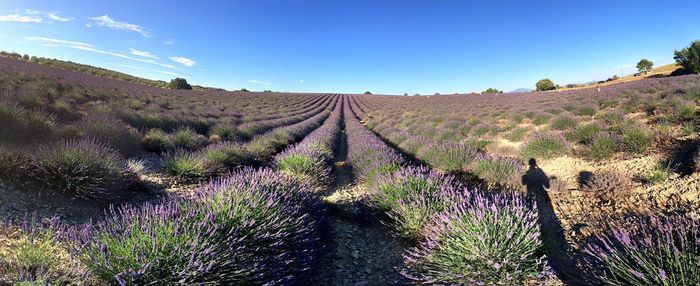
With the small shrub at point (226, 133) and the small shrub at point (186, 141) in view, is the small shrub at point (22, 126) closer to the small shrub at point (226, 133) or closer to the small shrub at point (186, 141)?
the small shrub at point (186, 141)

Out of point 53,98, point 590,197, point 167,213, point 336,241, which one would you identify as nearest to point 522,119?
point 590,197

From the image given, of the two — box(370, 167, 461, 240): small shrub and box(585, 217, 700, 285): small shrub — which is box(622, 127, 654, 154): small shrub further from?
box(585, 217, 700, 285): small shrub

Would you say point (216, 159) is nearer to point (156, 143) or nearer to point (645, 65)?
point (156, 143)

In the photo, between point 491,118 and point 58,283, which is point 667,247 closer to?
point 58,283

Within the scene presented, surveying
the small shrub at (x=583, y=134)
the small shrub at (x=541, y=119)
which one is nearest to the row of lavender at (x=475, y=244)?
the small shrub at (x=583, y=134)

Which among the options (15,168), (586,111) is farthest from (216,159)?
(586,111)

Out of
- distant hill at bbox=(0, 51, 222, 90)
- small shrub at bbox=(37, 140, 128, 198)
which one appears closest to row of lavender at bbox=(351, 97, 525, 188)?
small shrub at bbox=(37, 140, 128, 198)

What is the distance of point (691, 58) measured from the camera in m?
34.4

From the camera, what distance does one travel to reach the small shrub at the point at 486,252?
2629 millimetres

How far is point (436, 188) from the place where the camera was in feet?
14.1

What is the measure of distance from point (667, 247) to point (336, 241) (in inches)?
128

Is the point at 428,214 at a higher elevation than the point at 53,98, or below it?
below

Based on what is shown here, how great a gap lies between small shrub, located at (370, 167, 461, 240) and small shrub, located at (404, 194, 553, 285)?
1.73ft

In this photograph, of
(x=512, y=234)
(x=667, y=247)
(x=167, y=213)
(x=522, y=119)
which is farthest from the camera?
(x=522, y=119)
